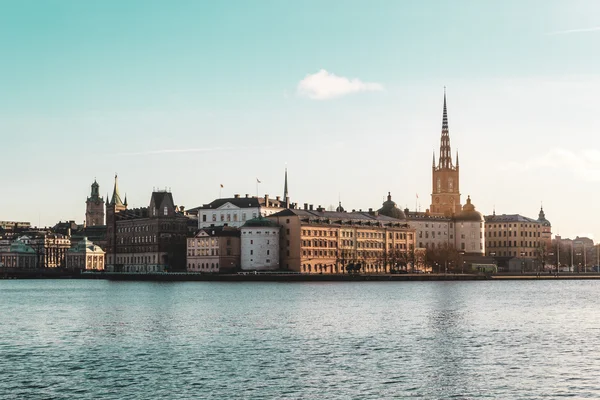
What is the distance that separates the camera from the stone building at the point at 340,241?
6521 inches

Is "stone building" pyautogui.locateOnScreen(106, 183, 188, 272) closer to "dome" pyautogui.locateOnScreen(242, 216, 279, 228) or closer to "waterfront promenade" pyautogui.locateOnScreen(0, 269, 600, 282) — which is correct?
"waterfront promenade" pyautogui.locateOnScreen(0, 269, 600, 282)

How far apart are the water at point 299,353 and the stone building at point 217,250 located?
8860cm

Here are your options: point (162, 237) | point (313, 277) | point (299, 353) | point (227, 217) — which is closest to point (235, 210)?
point (227, 217)

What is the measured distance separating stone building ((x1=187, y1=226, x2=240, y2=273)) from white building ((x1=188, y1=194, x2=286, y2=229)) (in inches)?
305

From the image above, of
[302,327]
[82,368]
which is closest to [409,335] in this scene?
[302,327]

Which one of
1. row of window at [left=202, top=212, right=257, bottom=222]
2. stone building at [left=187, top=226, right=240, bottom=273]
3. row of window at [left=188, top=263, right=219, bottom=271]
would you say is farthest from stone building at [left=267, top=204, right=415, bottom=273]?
row of window at [left=188, top=263, right=219, bottom=271]

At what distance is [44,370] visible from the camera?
41406 millimetres

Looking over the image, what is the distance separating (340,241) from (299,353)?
419ft

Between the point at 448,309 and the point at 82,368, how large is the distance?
4398 centimetres

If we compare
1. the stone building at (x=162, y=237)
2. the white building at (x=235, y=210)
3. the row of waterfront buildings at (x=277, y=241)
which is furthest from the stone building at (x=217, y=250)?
the stone building at (x=162, y=237)

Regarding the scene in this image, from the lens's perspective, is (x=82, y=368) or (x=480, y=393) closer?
(x=480, y=393)

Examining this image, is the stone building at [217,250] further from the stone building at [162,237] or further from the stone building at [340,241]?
the stone building at [162,237]

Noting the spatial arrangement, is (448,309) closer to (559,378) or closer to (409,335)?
(409,335)

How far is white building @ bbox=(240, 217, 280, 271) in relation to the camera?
164 metres
